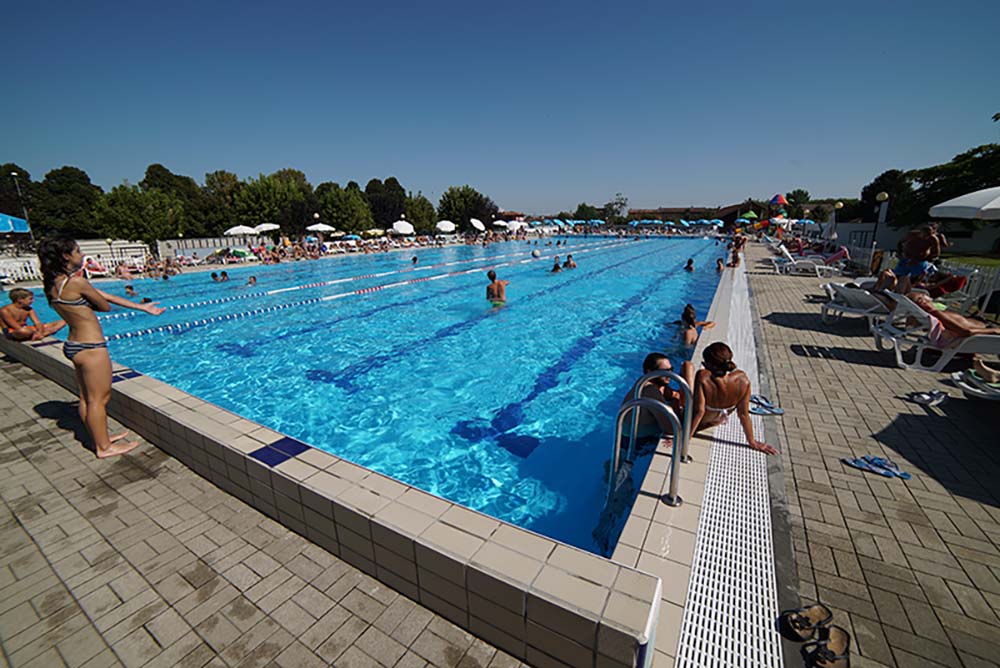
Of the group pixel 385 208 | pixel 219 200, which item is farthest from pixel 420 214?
pixel 219 200

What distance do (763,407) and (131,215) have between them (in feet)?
111

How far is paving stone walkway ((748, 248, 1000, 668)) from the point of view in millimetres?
1859

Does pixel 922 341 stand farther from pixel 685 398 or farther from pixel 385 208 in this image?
pixel 385 208

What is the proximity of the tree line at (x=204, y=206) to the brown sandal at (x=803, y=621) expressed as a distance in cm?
3421

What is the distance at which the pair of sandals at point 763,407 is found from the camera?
395cm

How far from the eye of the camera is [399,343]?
9.08 metres

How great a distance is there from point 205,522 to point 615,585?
268 centimetres

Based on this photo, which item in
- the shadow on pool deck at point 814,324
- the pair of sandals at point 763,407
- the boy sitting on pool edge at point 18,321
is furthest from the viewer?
the shadow on pool deck at point 814,324

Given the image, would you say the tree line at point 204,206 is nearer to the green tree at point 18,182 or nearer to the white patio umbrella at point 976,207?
the green tree at point 18,182

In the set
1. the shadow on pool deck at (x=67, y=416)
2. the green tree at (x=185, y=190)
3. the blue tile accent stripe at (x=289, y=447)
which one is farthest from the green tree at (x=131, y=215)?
the blue tile accent stripe at (x=289, y=447)

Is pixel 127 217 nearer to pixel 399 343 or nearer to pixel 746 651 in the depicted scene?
pixel 399 343

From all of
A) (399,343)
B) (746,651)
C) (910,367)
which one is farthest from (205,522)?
(910,367)

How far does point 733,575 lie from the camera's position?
2.14 m

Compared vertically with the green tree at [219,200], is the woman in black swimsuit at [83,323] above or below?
below
